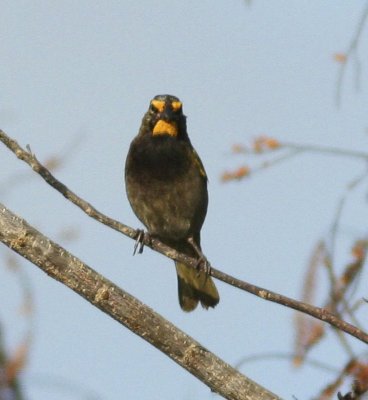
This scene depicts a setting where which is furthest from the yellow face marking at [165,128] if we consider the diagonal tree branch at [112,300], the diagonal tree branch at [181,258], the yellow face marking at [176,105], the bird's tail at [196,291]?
the diagonal tree branch at [112,300]

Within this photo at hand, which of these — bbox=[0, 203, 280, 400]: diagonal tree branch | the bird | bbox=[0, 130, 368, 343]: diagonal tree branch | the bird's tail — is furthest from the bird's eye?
bbox=[0, 203, 280, 400]: diagonal tree branch

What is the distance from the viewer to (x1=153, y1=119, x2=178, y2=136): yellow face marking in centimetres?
569

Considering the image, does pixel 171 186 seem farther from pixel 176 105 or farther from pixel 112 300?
pixel 112 300

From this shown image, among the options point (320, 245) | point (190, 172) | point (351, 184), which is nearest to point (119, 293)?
point (320, 245)

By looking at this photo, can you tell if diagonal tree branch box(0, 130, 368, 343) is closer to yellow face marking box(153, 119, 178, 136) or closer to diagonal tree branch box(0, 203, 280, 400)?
diagonal tree branch box(0, 203, 280, 400)

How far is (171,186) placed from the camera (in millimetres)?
5480

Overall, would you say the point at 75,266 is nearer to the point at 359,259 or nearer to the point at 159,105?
the point at 359,259

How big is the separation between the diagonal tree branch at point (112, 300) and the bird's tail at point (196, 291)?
227 centimetres

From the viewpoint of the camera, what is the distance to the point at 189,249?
19.0ft

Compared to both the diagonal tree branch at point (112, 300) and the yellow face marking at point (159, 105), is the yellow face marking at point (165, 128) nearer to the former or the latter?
the yellow face marking at point (159, 105)

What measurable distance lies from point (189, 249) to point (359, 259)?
2773 millimetres

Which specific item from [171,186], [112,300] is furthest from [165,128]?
[112,300]

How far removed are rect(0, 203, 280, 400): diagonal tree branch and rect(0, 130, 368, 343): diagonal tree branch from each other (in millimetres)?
330

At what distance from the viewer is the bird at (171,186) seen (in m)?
5.48
